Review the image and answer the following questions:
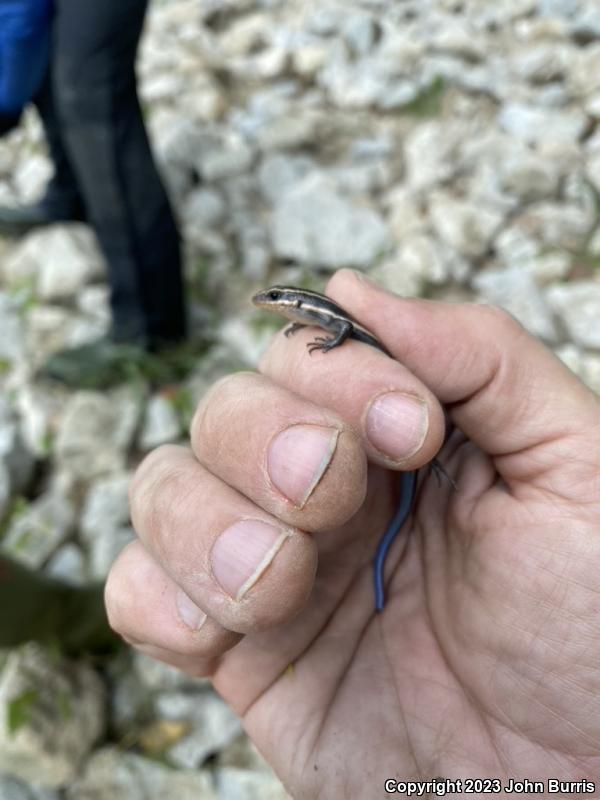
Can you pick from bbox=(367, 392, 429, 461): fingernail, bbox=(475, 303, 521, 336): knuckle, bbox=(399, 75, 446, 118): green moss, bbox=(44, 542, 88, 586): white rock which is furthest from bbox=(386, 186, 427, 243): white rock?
bbox=(367, 392, 429, 461): fingernail

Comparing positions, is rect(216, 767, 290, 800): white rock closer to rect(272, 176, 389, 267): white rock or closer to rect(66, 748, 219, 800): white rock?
rect(66, 748, 219, 800): white rock

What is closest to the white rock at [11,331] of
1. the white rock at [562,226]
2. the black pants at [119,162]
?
the black pants at [119,162]

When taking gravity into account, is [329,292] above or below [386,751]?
above

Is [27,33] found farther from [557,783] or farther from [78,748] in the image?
[557,783]

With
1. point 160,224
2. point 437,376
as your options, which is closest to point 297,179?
point 160,224

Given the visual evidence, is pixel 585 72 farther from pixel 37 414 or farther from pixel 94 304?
pixel 37 414

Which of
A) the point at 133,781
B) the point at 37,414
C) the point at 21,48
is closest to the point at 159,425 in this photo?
the point at 37,414

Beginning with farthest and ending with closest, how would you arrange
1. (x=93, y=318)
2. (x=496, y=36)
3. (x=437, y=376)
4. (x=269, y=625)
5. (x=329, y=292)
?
(x=496, y=36)
(x=93, y=318)
(x=329, y=292)
(x=437, y=376)
(x=269, y=625)

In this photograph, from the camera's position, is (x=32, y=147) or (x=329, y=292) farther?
(x=32, y=147)
